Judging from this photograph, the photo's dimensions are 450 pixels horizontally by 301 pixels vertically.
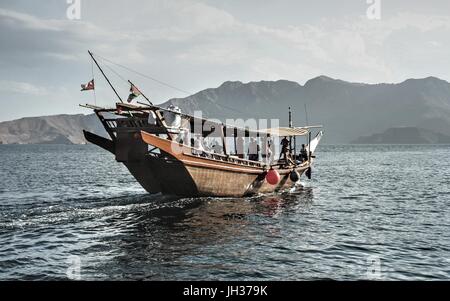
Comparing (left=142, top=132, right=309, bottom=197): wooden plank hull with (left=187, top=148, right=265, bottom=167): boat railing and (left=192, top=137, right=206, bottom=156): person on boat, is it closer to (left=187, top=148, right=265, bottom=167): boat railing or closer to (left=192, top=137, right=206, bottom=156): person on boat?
(left=187, top=148, right=265, bottom=167): boat railing

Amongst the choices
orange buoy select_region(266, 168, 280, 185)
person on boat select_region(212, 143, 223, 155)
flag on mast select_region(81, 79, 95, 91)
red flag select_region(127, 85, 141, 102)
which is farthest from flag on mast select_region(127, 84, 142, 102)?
orange buoy select_region(266, 168, 280, 185)

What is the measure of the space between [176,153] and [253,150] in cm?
1041

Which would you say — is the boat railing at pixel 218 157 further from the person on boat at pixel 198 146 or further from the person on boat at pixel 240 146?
the person on boat at pixel 240 146

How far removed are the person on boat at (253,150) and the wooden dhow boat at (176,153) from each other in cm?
292

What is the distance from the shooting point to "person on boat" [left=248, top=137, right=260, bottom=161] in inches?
1148

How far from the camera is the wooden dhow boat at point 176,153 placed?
20.4 m

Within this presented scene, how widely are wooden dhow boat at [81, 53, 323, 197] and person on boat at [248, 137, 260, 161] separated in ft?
9.58

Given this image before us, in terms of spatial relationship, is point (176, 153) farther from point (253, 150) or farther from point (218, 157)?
point (253, 150)

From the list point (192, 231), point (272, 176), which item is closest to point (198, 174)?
point (192, 231)

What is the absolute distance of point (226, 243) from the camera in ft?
50.2

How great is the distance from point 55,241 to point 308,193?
67.1ft

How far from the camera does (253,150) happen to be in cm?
2958

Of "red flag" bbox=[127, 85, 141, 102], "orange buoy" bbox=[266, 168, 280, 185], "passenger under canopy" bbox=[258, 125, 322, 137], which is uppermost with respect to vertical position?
"red flag" bbox=[127, 85, 141, 102]

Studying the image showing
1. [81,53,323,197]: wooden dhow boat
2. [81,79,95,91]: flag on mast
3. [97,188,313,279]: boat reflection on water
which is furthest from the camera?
[81,53,323,197]: wooden dhow boat
